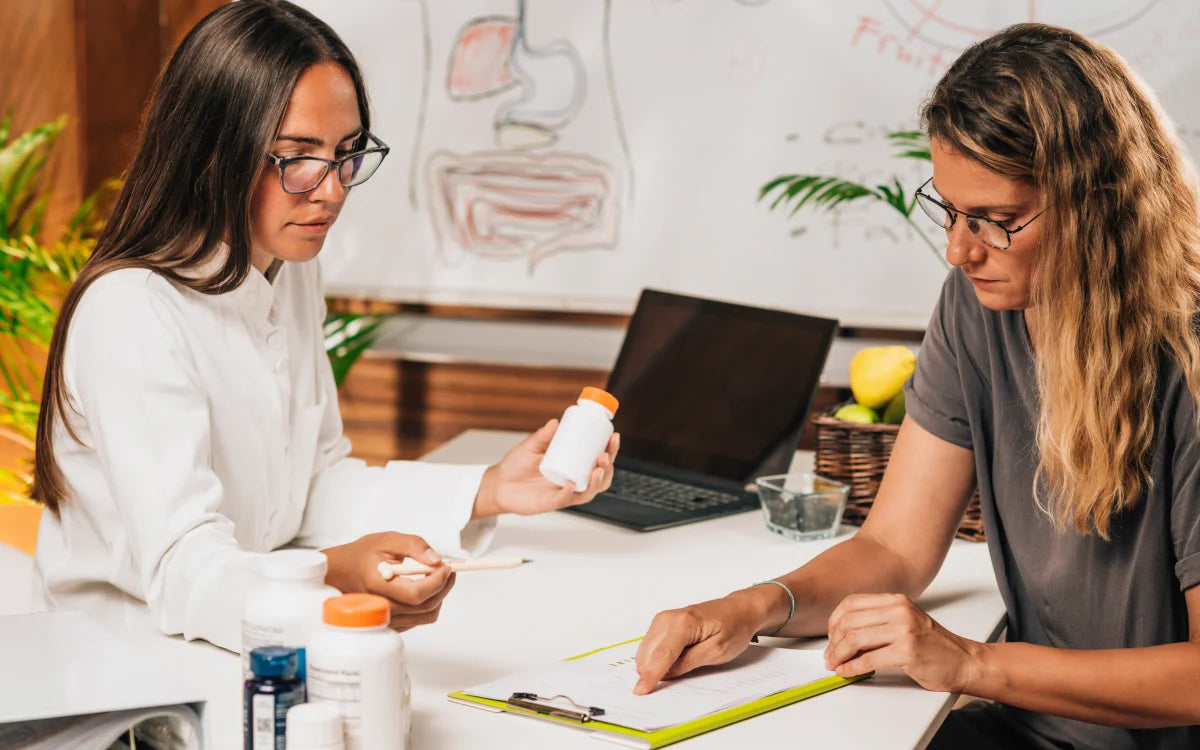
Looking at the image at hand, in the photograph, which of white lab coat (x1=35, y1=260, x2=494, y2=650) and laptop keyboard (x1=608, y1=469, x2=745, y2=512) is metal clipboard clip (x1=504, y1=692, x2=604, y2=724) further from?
laptop keyboard (x1=608, y1=469, x2=745, y2=512)

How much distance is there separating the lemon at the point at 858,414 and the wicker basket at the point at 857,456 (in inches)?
0.8

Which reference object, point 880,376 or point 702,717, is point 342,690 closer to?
point 702,717

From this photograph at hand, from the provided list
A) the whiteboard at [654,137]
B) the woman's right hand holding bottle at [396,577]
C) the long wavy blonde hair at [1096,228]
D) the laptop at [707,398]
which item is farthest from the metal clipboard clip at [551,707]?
the whiteboard at [654,137]

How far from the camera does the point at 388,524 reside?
1.68 metres

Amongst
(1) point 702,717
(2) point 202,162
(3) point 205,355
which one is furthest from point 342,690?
(2) point 202,162

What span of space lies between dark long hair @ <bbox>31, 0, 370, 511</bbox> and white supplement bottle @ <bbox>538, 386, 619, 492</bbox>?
0.44m

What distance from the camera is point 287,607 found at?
0.92 m


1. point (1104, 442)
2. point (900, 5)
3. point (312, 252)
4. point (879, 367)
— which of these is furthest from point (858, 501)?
point (900, 5)

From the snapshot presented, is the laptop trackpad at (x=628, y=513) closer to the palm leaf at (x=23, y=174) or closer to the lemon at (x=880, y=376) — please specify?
the lemon at (x=880, y=376)

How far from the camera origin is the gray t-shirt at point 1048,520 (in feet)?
4.34

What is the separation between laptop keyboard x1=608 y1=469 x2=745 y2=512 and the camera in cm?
198

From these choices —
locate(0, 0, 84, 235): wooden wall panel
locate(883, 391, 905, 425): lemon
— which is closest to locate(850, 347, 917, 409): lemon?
locate(883, 391, 905, 425): lemon

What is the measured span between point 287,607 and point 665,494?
1163 mm

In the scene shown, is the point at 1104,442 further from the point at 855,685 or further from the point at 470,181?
the point at 470,181
